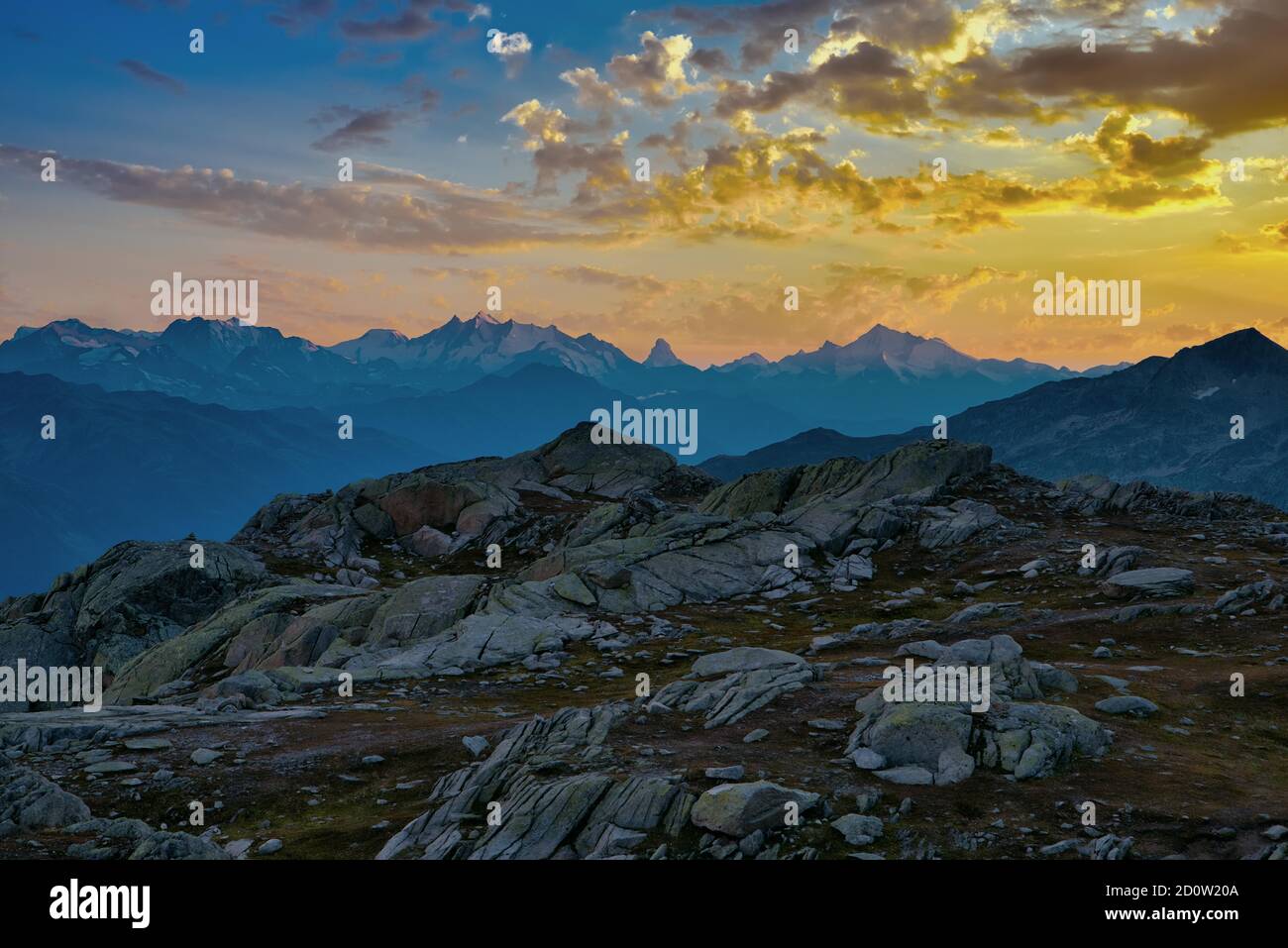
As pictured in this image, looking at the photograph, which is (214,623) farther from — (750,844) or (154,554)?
(750,844)

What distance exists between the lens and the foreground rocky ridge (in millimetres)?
20984

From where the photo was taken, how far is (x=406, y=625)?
50719 mm

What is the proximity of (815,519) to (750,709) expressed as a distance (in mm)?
37431
